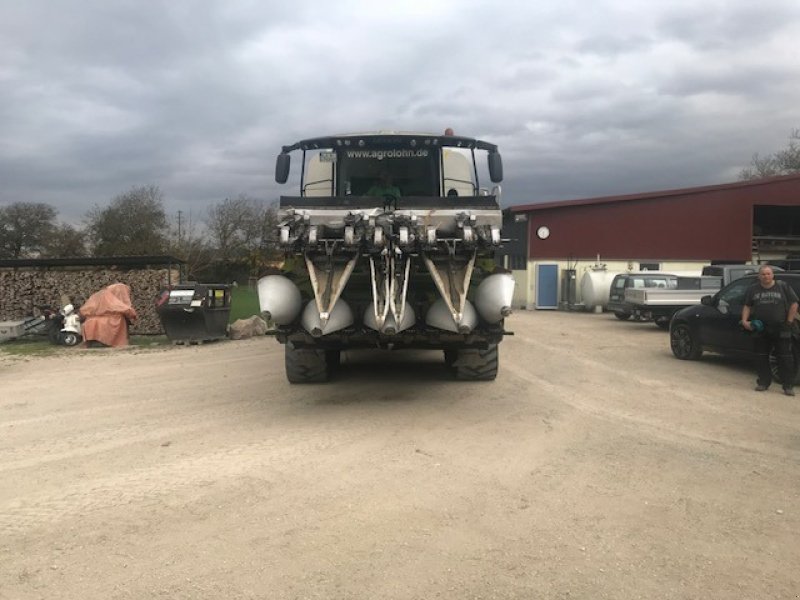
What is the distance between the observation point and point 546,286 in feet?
103

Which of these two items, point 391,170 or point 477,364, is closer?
point 391,170

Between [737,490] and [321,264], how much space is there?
14.3 ft

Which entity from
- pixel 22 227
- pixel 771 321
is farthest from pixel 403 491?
pixel 22 227

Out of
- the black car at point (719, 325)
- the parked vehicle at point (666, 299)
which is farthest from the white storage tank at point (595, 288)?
the black car at point (719, 325)

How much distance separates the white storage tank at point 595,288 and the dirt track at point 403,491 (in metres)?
18.7

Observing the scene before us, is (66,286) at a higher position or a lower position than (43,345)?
higher

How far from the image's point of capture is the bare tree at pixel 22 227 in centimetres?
4638

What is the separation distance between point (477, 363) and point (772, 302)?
13.1ft

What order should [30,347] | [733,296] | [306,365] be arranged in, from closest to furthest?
[306,365] → [733,296] → [30,347]

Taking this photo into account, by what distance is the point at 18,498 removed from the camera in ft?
16.1

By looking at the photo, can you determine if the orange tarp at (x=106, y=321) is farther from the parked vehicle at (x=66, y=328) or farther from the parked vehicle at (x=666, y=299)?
the parked vehicle at (x=666, y=299)

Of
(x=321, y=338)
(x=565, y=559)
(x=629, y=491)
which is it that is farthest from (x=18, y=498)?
(x=629, y=491)

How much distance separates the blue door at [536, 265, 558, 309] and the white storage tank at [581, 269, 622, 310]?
263cm

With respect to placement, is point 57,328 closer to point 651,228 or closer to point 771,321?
point 771,321
